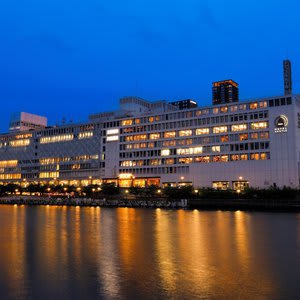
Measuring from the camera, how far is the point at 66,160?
19200 cm

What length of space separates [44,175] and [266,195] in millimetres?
125631

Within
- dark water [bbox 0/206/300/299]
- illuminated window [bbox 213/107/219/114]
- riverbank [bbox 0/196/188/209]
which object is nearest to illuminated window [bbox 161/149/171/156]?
illuminated window [bbox 213/107/219/114]

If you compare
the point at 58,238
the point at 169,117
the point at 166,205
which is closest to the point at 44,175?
the point at 169,117

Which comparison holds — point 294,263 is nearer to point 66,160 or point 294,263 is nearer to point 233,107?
point 233,107

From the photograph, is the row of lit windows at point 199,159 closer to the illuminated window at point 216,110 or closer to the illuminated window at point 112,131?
the illuminated window at point 112,131

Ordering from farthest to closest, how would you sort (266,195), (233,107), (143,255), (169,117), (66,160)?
(66,160) → (169,117) → (233,107) → (266,195) → (143,255)

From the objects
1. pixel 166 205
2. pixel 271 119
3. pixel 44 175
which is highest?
pixel 271 119

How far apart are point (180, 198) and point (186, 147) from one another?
35.3 meters

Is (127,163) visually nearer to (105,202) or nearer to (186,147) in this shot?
(186,147)

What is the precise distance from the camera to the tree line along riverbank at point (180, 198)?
106250mm

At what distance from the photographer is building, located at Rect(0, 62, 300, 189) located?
137 meters

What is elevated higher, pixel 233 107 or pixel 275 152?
pixel 233 107

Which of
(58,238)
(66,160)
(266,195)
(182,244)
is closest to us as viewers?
(182,244)

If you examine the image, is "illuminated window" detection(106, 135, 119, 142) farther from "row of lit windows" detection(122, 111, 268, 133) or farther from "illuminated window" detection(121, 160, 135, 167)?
"illuminated window" detection(121, 160, 135, 167)
